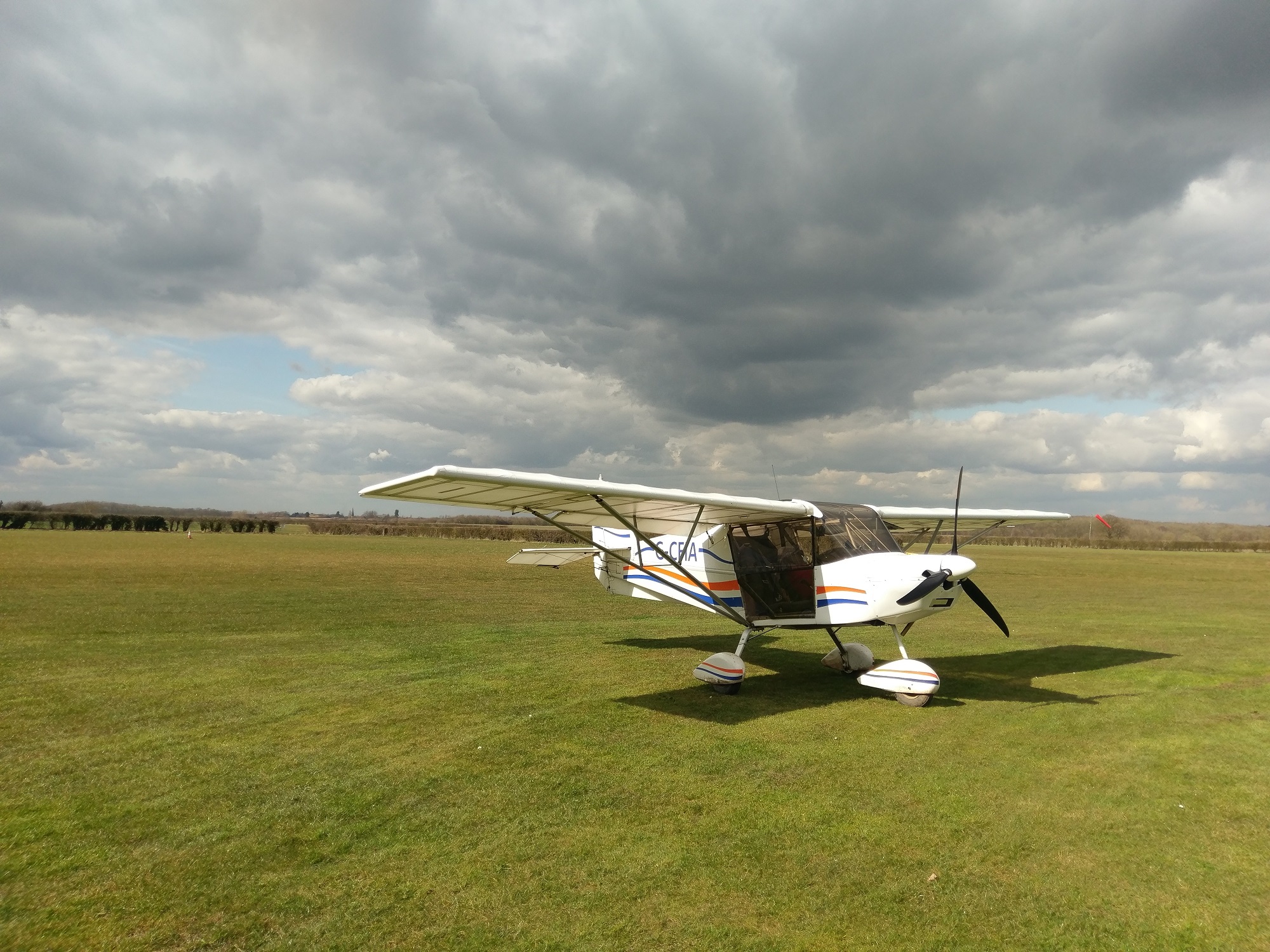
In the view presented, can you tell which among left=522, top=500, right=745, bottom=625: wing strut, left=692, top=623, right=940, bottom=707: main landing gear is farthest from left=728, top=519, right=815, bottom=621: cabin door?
left=692, top=623, right=940, bottom=707: main landing gear

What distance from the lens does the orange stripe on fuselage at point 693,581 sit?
31.9ft

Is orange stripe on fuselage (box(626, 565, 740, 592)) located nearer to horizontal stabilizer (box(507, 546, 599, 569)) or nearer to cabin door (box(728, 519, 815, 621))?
cabin door (box(728, 519, 815, 621))

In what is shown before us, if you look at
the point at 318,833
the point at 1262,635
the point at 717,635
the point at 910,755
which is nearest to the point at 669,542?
the point at 717,635

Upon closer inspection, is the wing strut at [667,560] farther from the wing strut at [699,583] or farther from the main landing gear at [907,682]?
the main landing gear at [907,682]

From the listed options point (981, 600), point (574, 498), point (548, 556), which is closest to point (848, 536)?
point (981, 600)

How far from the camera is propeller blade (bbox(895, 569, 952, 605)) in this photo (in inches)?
306

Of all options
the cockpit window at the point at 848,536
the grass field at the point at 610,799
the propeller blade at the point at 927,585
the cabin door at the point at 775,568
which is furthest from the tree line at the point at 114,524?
the propeller blade at the point at 927,585

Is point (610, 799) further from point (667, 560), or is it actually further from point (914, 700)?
point (914, 700)

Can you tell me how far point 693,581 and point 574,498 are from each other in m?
2.24

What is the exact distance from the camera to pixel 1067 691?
878cm

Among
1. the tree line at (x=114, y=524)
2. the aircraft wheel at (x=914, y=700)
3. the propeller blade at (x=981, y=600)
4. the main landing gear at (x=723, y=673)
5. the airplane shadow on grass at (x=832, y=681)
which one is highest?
the tree line at (x=114, y=524)

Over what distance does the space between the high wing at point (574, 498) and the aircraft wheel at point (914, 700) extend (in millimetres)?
2500

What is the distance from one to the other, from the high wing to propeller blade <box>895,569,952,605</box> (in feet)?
5.46

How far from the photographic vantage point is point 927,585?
7828 millimetres
